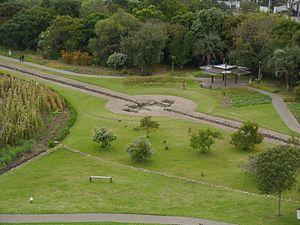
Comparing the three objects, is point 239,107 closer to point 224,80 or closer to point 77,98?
point 224,80

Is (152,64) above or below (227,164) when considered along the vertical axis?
above

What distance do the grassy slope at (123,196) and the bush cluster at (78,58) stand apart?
4306cm

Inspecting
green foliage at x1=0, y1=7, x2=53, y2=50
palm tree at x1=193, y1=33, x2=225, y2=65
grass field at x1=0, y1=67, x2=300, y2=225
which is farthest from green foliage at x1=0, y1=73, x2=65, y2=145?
palm tree at x1=193, y1=33, x2=225, y2=65

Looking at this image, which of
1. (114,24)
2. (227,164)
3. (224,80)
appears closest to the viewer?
(227,164)

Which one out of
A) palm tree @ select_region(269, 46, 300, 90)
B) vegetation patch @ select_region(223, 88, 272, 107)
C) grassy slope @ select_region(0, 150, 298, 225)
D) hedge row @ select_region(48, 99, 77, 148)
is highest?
palm tree @ select_region(269, 46, 300, 90)

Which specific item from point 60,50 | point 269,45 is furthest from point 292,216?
point 60,50

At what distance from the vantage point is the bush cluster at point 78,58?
8638cm

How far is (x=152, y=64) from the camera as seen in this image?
80688 millimetres

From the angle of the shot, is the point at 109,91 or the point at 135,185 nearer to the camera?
the point at 135,185

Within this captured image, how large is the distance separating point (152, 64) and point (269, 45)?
17948mm

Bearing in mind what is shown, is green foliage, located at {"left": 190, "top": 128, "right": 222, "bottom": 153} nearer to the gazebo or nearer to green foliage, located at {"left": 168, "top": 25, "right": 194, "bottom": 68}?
the gazebo

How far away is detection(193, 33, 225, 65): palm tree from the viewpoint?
82787 mm

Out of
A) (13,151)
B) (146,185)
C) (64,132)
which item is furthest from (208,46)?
(146,185)

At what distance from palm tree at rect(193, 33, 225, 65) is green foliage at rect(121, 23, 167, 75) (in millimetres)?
6132
